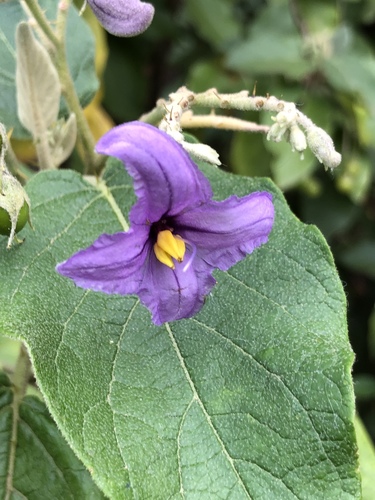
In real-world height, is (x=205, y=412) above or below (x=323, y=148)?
below

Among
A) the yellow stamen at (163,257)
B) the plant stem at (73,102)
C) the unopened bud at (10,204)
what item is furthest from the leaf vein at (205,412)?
the plant stem at (73,102)

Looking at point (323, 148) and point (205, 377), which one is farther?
point (205, 377)

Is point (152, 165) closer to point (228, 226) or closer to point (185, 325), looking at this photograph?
point (228, 226)

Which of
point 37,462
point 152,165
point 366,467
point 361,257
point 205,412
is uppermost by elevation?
point 152,165

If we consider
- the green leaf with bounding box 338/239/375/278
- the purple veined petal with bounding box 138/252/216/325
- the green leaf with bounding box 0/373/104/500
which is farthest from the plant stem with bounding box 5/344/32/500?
the green leaf with bounding box 338/239/375/278

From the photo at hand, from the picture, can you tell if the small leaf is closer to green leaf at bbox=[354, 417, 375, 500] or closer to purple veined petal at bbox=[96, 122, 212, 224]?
purple veined petal at bbox=[96, 122, 212, 224]

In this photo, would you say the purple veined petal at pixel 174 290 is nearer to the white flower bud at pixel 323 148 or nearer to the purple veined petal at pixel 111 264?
the purple veined petal at pixel 111 264

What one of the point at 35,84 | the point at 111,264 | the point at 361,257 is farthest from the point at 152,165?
the point at 361,257

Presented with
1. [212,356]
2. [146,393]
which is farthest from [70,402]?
[212,356]
